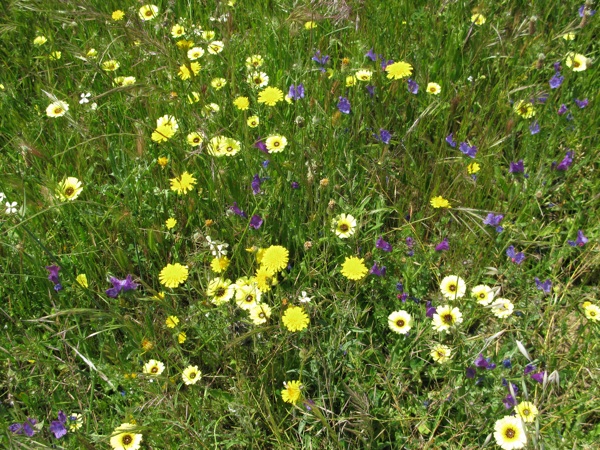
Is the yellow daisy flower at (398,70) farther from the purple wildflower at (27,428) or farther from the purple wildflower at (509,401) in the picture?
the purple wildflower at (27,428)

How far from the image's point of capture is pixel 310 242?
6.09ft

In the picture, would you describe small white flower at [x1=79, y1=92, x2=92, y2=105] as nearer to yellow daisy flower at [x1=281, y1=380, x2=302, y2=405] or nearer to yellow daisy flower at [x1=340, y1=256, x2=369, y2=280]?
yellow daisy flower at [x1=340, y1=256, x2=369, y2=280]

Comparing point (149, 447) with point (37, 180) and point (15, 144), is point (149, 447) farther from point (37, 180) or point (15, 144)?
point (15, 144)

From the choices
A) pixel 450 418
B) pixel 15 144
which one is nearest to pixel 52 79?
pixel 15 144

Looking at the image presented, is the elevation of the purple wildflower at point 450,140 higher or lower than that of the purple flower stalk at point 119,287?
higher

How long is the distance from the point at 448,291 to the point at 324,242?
1.63ft

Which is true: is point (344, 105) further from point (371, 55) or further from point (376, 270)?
point (376, 270)

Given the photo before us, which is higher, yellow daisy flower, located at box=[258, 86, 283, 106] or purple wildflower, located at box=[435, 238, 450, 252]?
yellow daisy flower, located at box=[258, 86, 283, 106]

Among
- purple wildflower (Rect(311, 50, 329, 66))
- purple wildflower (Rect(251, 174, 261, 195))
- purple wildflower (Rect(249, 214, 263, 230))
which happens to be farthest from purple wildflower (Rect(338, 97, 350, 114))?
purple wildflower (Rect(249, 214, 263, 230))

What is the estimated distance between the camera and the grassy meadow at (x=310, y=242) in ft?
5.57

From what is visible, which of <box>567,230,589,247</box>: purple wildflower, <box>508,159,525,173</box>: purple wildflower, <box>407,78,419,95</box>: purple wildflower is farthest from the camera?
<box>407,78,419,95</box>: purple wildflower

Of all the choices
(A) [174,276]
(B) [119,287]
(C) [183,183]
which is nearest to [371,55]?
(C) [183,183]

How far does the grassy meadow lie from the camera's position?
1698 millimetres

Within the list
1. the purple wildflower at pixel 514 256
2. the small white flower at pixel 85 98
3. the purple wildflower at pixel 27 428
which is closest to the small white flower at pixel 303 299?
the purple wildflower at pixel 514 256
